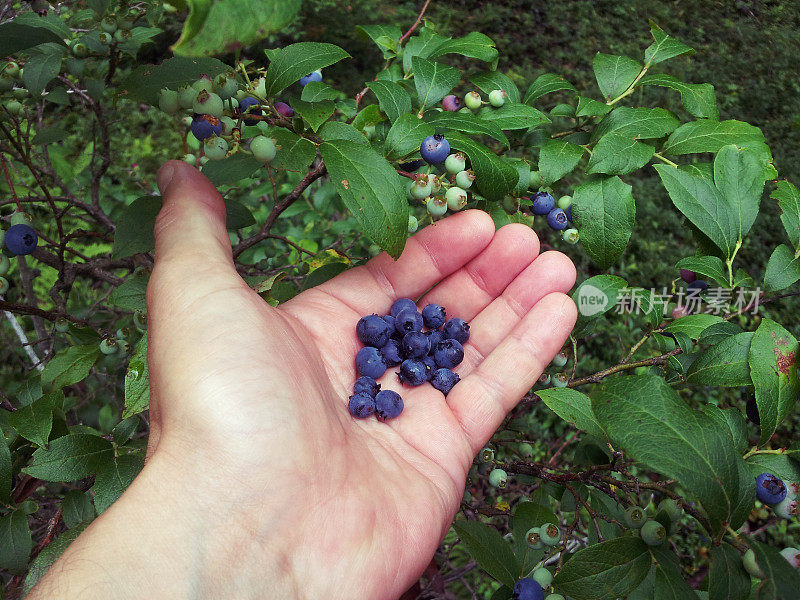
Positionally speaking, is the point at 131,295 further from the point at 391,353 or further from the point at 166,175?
the point at 391,353

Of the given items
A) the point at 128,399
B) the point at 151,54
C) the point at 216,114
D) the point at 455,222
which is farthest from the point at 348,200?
the point at 151,54

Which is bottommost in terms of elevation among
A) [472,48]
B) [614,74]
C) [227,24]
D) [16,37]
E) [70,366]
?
[70,366]

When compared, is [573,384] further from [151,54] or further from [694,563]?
[151,54]

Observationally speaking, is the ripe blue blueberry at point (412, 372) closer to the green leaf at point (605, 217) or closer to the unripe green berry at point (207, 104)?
the green leaf at point (605, 217)

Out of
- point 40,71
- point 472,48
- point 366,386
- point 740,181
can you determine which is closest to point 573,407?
point 366,386

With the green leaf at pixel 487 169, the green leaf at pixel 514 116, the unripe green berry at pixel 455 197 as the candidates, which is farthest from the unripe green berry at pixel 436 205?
the green leaf at pixel 514 116

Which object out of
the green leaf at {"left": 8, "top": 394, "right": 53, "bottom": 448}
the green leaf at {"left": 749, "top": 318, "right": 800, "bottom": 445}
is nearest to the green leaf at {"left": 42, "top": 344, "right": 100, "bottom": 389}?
the green leaf at {"left": 8, "top": 394, "right": 53, "bottom": 448}
